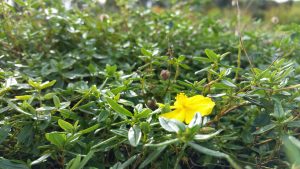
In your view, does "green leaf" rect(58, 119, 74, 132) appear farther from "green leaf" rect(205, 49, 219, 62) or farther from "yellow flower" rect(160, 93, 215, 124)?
"green leaf" rect(205, 49, 219, 62)

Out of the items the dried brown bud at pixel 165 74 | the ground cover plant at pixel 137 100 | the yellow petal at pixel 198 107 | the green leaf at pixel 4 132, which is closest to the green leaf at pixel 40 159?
the ground cover plant at pixel 137 100

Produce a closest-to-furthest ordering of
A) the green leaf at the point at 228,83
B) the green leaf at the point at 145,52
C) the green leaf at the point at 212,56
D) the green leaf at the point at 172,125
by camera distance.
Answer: the green leaf at the point at 172,125 < the green leaf at the point at 228,83 < the green leaf at the point at 212,56 < the green leaf at the point at 145,52

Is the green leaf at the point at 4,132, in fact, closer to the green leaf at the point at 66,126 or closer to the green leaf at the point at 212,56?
the green leaf at the point at 66,126

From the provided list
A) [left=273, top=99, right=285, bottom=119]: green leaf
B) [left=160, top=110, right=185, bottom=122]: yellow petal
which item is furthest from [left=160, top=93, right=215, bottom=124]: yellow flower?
[left=273, top=99, right=285, bottom=119]: green leaf

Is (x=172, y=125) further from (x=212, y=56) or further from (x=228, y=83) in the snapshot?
→ (x=212, y=56)

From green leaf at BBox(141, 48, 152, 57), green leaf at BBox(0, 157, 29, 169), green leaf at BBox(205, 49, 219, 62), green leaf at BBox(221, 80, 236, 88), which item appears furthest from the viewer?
green leaf at BBox(141, 48, 152, 57)

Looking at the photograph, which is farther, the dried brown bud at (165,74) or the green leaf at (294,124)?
the dried brown bud at (165,74)

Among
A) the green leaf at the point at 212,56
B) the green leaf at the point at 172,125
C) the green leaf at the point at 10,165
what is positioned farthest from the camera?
the green leaf at the point at 212,56

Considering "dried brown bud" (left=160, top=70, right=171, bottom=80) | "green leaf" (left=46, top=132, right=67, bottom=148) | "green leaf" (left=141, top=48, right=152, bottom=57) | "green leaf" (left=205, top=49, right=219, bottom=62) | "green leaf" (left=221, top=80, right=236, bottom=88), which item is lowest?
"green leaf" (left=46, top=132, right=67, bottom=148)
